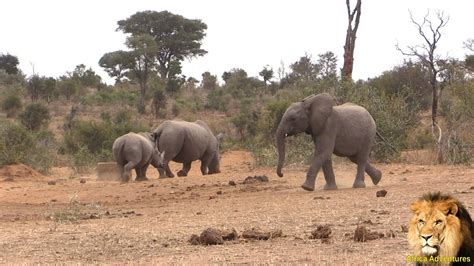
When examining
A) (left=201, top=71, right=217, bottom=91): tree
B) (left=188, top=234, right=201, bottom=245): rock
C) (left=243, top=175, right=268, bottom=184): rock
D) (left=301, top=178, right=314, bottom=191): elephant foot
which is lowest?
(left=243, top=175, right=268, bottom=184): rock

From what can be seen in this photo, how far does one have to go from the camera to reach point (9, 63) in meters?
53.5

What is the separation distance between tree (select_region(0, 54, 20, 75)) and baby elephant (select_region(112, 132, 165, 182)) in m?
36.7

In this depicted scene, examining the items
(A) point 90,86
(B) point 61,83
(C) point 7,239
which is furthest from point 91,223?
(A) point 90,86

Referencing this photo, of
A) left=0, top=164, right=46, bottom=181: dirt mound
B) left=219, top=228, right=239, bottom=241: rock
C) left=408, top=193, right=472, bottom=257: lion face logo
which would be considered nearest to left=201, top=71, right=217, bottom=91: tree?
left=0, top=164, right=46, bottom=181: dirt mound

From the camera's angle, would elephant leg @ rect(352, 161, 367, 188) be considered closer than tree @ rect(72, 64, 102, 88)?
Yes

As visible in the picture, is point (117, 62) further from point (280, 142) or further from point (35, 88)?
point (280, 142)

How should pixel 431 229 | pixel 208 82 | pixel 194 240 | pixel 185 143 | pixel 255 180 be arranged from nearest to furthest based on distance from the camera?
pixel 431 229, pixel 194 240, pixel 255 180, pixel 185 143, pixel 208 82

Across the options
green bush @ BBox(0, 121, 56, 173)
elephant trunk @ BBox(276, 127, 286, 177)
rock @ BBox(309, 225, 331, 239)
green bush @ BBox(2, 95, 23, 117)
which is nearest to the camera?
rock @ BBox(309, 225, 331, 239)

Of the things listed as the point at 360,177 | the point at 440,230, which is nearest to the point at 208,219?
the point at 360,177

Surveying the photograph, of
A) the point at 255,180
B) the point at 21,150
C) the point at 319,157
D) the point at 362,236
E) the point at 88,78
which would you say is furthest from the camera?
the point at 88,78

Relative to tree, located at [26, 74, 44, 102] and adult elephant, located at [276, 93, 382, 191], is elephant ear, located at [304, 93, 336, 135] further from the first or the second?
tree, located at [26, 74, 44, 102]

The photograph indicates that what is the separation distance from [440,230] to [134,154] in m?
15.6

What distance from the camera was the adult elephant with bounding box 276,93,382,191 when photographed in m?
13.7

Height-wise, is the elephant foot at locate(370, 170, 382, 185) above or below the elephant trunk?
below
